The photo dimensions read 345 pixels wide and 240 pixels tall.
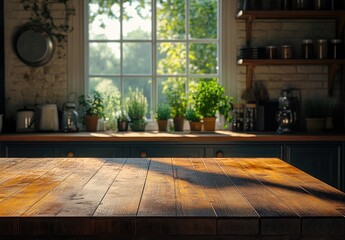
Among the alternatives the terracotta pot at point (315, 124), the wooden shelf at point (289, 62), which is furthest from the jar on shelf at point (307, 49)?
the terracotta pot at point (315, 124)

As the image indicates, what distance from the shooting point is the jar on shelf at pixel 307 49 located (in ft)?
18.7

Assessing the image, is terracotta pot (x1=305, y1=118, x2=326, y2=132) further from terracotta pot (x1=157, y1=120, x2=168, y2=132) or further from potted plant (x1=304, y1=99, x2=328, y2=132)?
terracotta pot (x1=157, y1=120, x2=168, y2=132)

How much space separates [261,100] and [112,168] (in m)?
3.09

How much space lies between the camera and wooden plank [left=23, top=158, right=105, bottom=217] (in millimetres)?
1952

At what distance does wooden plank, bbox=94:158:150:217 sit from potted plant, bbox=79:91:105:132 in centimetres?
264

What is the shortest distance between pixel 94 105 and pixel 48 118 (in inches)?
17.4

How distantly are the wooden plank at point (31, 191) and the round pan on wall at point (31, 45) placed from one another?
294 centimetres

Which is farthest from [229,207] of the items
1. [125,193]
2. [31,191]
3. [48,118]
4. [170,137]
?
[48,118]

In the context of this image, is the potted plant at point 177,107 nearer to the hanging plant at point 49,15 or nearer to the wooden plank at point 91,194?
the hanging plant at point 49,15

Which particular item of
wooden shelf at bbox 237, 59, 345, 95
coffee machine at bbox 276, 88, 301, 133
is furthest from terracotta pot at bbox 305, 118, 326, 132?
wooden shelf at bbox 237, 59, 345, 95
